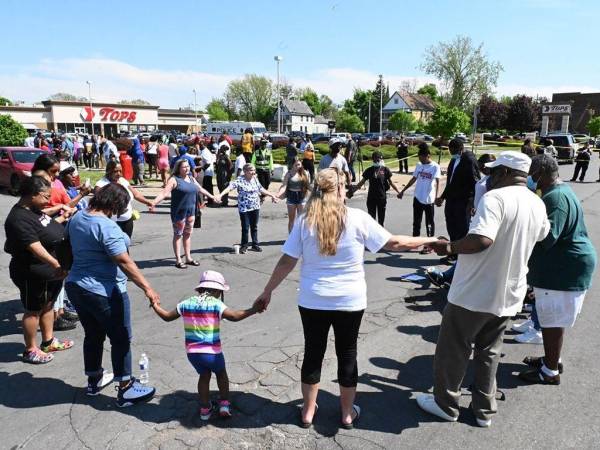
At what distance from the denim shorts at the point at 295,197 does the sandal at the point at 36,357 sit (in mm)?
5303

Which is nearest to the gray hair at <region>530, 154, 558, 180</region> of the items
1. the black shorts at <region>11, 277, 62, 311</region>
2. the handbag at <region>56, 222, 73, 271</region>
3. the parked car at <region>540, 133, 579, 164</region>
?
the handbag at <region>56, 222, 73, 271</region>

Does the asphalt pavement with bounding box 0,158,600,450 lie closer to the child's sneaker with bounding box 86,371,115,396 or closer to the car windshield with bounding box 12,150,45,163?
the child's sneaker with bounding box 86,371,115,396

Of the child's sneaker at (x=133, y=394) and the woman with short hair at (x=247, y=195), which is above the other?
the woman with short hair at (x=247, y=195)

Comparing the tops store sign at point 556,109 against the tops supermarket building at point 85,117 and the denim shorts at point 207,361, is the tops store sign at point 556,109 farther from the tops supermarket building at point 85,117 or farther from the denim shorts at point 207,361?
the denim shorts at point 207,361

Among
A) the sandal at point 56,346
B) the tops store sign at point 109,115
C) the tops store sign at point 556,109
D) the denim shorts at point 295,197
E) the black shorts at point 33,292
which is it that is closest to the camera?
the black shorts at point 33,292

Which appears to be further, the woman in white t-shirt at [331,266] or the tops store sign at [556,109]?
the tops store sign at [556,109]

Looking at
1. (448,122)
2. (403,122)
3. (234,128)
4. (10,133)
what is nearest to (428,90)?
(403,122)

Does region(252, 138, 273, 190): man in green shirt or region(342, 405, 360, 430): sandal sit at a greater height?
region(252, 138, 273, 190): man in green shirt

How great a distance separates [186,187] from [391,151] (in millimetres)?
25691

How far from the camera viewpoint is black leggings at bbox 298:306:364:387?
316cm

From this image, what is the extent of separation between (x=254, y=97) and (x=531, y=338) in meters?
105

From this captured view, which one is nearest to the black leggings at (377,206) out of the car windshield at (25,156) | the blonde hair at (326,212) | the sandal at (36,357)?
the blonde hair at (326,212)

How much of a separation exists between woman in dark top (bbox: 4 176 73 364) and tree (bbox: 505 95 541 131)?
75.3 metres

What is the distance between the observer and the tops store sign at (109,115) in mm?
60594
